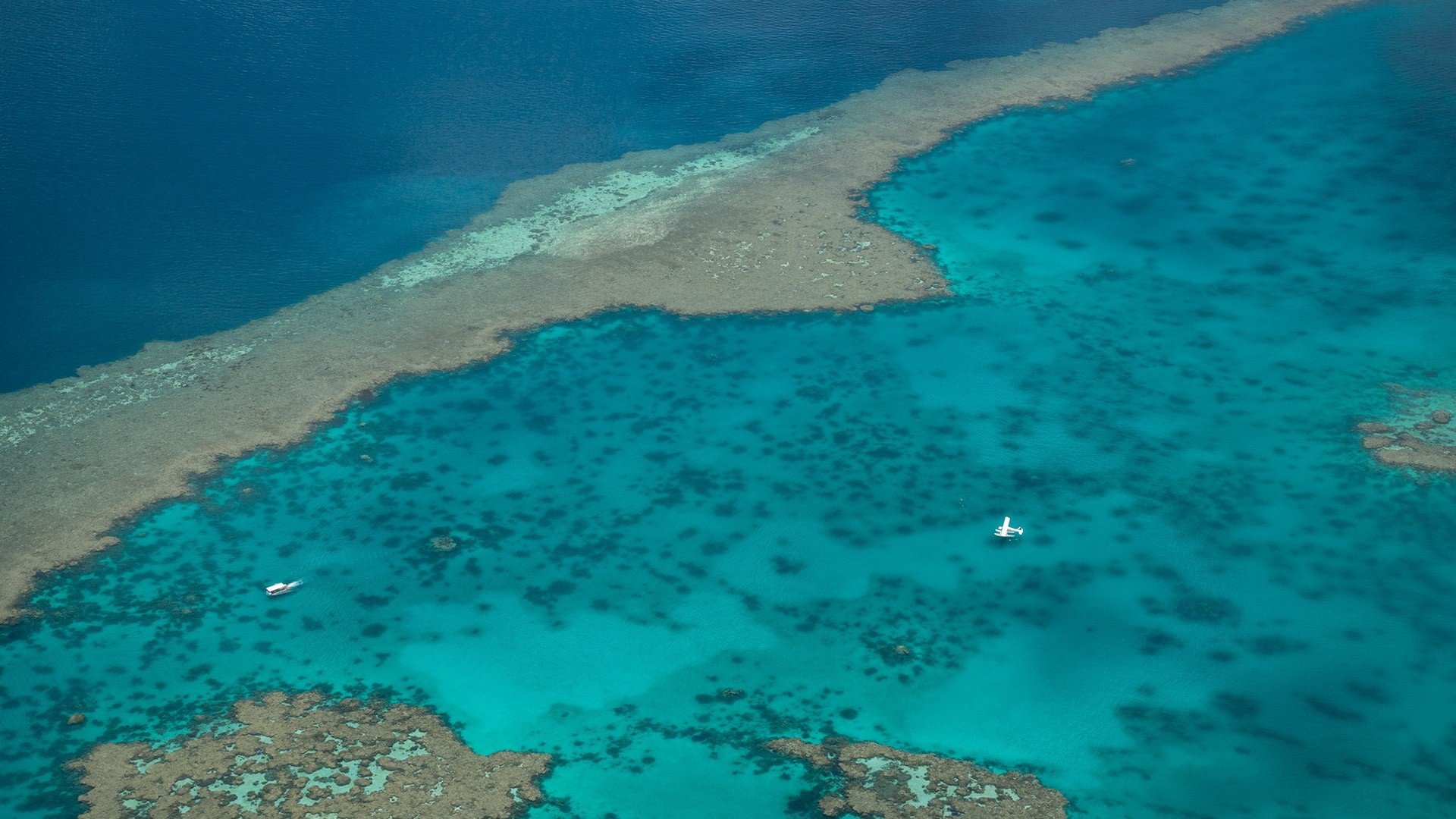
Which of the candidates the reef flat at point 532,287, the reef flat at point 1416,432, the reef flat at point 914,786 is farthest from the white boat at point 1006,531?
the reef flat at point 532,287

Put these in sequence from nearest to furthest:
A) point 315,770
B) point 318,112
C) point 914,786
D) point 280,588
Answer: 1. point 914,786
2. point 315,770
3. point 280,588
4. point 318,112

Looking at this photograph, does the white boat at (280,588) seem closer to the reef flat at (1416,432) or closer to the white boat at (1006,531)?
the white boat at (1006,531)

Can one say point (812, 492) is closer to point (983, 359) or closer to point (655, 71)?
point (983, 359)

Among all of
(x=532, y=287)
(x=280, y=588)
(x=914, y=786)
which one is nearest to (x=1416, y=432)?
(x=914, y=786)

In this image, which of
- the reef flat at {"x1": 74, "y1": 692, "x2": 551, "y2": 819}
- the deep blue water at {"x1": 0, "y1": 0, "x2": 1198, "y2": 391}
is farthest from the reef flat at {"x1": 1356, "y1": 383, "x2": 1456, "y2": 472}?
the deep blue water at {"x1": 0, "y1": 0, "x2": 1198, "y2": 391}

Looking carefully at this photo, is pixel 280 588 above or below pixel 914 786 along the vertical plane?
above

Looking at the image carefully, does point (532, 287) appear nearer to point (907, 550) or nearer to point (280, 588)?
point (280, 588)
